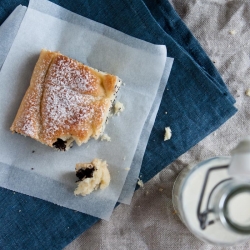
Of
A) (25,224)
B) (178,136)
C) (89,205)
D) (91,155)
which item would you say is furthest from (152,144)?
(25,224)

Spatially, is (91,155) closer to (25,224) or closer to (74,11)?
(25,224)

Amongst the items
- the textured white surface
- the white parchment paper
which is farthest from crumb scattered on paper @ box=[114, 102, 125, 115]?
the textured white surface

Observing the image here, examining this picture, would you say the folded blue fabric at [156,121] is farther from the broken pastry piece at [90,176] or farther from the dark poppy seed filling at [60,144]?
the dark poppy seed filling at [60,144]

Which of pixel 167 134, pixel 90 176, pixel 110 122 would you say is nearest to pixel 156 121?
pixel 167 134

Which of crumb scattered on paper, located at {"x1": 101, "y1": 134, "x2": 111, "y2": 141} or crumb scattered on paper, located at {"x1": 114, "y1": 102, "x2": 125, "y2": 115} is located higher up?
crumb scattered on paper, located at {"x1": 114, "y1": 102, "x2": 125, "y2": 115}

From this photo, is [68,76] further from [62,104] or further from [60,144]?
[60,144]

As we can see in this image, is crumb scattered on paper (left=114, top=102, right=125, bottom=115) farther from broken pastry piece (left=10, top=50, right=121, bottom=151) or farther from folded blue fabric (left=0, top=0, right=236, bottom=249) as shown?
folded blue fabric (left=0, top=0, right=236, bottom=249)

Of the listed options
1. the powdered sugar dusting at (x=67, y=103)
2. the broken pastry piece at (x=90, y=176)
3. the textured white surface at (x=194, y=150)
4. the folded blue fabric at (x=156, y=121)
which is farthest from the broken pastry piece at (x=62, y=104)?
the textured white surface at (x=194, y=150)
